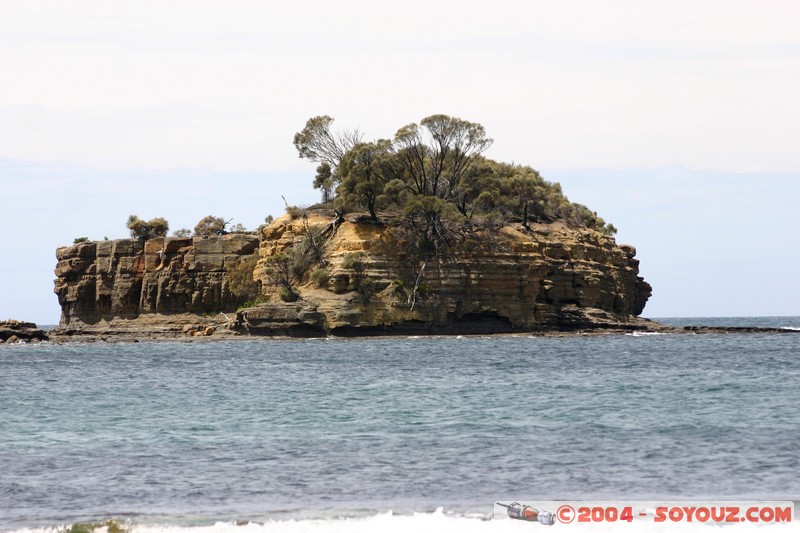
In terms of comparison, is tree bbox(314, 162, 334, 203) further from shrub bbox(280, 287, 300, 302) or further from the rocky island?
shrub bbox(280, 287, 300, 302)

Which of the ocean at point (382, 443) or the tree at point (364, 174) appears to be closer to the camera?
the ocean at point (382, 443)

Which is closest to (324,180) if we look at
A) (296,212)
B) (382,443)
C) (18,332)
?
(296,212)

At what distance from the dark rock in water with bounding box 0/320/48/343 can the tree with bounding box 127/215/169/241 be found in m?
15.2

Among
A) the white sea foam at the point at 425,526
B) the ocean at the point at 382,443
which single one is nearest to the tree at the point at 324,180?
the ocean at the point at 382,443

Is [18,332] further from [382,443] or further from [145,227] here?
[382,443]

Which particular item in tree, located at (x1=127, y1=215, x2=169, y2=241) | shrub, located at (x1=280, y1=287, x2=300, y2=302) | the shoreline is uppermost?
tree, located at (x1=127, y1=215, x2=169, y2=241)

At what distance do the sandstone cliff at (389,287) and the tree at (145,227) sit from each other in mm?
6810

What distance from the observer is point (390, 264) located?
233 ft

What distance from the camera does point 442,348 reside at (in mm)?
57312

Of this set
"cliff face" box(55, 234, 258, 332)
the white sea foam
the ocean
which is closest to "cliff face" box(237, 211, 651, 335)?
"cliff face" box(55, 234, 258, 332)

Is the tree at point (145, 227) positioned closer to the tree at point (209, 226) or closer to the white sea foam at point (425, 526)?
the tree at point (209, 226)

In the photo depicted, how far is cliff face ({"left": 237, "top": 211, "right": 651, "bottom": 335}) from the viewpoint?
226ft

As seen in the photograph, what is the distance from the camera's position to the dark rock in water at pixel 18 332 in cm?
7844

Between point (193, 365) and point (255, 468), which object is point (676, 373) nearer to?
point (193, 365)
